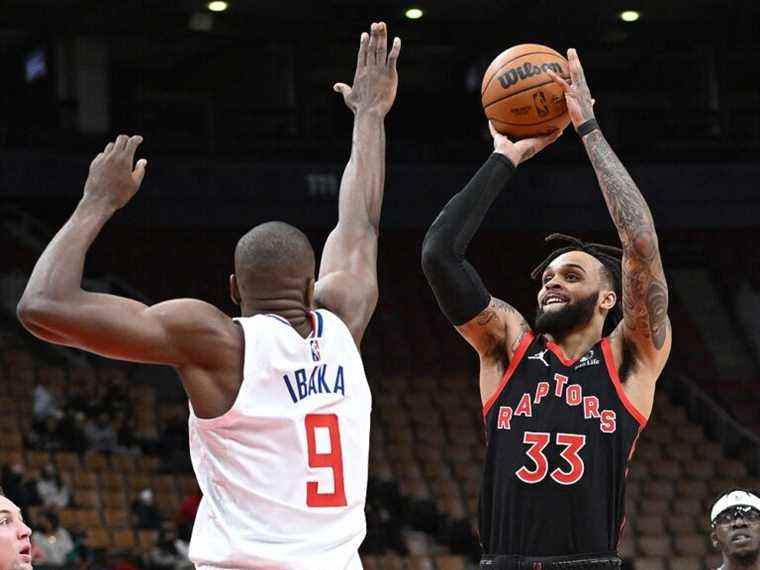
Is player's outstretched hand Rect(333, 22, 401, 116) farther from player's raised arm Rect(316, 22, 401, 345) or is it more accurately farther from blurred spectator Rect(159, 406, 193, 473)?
blurred spectator Rect(159, 406, 193, 473)

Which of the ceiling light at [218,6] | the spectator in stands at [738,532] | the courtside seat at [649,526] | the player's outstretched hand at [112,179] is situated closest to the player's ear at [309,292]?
the player's outstretched hand at [112,179]

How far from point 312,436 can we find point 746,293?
63.2 ft

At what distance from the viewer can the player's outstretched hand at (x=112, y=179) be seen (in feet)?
13.7

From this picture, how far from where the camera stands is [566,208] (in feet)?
63.2

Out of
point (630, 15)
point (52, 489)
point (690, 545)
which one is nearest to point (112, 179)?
point (52, 489)

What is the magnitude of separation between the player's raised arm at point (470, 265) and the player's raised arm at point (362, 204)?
48 centimetres

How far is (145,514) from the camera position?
15.6 metres

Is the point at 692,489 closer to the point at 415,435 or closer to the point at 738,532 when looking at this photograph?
the point at 415,435

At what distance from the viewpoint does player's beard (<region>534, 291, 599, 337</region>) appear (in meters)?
5.76

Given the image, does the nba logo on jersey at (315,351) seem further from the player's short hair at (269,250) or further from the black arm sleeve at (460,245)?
the black arm sleeve at (460,245)

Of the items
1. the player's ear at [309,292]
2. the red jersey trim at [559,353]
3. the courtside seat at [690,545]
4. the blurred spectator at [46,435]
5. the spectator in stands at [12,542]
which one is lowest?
the courtside seat at [690,545]

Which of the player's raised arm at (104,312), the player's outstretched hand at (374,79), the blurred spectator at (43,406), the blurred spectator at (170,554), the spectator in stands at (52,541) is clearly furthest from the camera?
the blurred spectator at (43,406)

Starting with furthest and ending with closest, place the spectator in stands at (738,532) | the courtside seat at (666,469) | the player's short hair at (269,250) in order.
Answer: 1. the courtside seat at (666,469)
2. the spectator in stands at (738,532)
3. the player's short hair at (269,250)

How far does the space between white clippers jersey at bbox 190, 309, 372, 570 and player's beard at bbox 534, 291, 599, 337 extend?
5.40 ft
